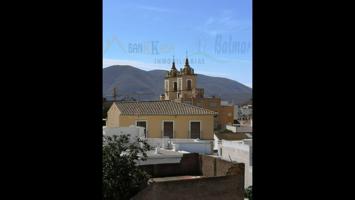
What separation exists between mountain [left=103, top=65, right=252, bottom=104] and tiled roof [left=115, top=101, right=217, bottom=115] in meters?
4.97

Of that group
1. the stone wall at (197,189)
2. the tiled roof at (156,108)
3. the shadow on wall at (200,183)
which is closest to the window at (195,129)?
the tiled roof at (156,108)

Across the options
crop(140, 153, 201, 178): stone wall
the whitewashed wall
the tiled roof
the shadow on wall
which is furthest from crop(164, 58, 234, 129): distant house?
the shadow on wall

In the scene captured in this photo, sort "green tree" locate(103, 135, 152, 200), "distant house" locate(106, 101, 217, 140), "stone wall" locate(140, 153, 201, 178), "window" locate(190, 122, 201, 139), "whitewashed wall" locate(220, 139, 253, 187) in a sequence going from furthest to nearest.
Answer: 1. "window" locate(190, 122, 201, 139)
2. "distant house" locate(106, 101, 217, 140)
3. "stone wall" locate(140, 153, 201, 178)
4. "whitewashed wall" locate(220, 139, 253, 187)
5. "green tree" locate(103, 135, 152, 200)

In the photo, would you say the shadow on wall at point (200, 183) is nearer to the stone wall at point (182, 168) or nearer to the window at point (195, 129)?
the stone wall at point (182, 168)

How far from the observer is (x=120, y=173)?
7.47 m

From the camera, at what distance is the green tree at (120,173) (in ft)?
23.9

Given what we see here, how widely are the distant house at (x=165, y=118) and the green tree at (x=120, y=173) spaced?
35.1ft

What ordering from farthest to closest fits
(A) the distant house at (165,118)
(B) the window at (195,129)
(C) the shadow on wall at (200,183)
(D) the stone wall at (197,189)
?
(B) the window at (195,129) → (A) the distant house at (165,118) → (C) the shadow on wall at (200,183) → (D) the stone wall at (197,189)

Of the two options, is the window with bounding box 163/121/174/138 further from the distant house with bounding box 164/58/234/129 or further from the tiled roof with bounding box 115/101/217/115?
the distant house with bounding box 164/58/234/129

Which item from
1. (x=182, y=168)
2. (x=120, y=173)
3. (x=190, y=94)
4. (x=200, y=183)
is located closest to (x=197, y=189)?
(x=200, y=183)

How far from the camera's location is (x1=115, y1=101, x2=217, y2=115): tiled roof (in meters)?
18.8

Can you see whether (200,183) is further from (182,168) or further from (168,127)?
(168,127)
